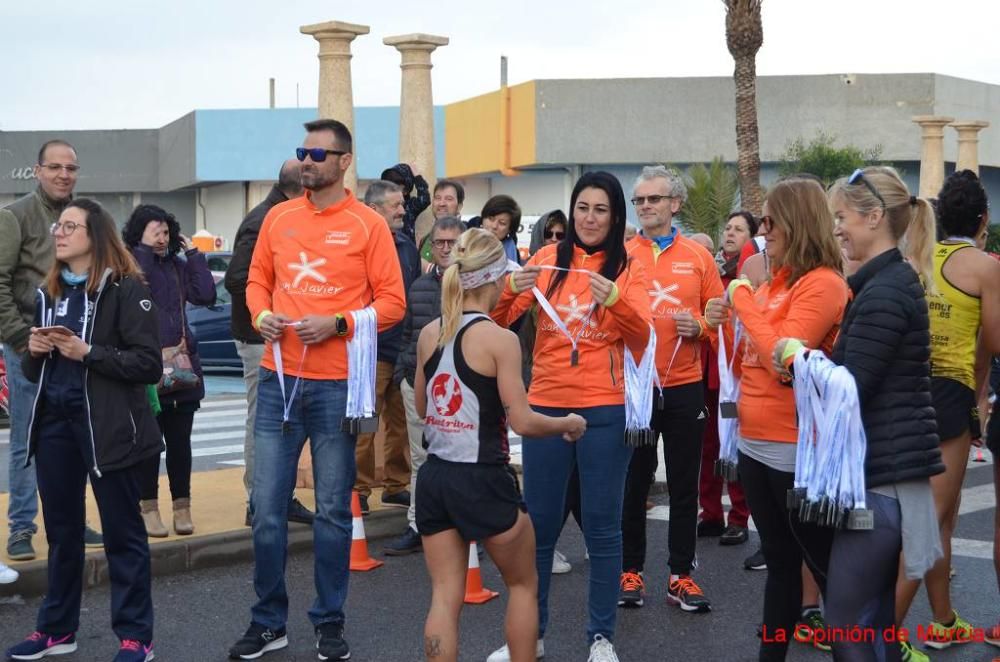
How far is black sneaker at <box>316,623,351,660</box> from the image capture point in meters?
6.07

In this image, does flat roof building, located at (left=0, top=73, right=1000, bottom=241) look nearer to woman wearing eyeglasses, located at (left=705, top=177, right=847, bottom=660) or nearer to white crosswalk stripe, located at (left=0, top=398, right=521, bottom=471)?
white crosswalk stripe, located at (left=0, top=398, right=521, bottom=471)

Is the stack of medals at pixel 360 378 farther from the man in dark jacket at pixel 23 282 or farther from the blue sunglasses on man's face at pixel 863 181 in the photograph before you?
the blue sunglasses on man's face at pixel 863 181

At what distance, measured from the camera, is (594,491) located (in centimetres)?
592

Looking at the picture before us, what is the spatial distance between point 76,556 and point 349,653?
53.0 inches

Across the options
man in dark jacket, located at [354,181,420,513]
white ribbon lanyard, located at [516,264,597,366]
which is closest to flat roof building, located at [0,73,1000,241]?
man in dark jacket, located at [354,181,420,513]

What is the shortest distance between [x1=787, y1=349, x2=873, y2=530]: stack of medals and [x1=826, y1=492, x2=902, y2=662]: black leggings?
0.06m

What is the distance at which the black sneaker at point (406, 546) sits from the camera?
828cm

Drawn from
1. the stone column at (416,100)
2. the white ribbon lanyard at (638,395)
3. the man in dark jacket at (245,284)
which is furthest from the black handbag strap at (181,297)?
the stone column at (416,100)

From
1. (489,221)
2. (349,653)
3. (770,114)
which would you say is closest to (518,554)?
(349,653)

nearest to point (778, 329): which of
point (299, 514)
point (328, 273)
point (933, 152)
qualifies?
point (328, 273)

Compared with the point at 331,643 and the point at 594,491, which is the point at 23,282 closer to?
the point at 331,643

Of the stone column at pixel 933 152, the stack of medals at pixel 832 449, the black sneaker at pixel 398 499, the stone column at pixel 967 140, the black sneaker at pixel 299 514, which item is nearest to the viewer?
the stack of medals at pixel 832 449

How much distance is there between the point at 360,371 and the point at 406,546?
2.47 metres

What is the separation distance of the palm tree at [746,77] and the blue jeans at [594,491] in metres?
18.7
